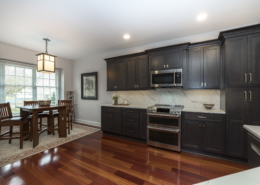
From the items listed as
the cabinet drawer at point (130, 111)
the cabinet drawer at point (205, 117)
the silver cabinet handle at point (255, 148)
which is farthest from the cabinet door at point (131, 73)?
the silver cabinet handle at point (255, 148)

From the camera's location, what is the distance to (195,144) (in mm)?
2645

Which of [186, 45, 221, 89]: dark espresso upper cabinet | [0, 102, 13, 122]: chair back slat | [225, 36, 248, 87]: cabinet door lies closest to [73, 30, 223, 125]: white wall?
[186, 45, 221, 89]: dark espresso upper cabinet

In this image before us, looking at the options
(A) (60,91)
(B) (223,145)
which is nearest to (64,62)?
(A) (60,91)

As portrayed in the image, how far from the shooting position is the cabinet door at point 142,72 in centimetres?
352

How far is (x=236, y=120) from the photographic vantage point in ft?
7.66

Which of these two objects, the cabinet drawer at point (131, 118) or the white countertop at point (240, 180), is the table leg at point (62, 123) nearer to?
the cabinet drawer at point (131, 118)

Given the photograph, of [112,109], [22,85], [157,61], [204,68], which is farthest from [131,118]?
[22,85]

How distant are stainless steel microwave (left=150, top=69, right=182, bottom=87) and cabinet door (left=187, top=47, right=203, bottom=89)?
0.23m

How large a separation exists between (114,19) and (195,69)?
205cm

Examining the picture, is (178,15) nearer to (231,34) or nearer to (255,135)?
(231,34)

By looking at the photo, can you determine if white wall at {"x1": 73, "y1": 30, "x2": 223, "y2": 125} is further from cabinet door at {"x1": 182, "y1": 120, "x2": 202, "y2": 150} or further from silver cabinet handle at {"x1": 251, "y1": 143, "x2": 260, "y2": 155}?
silver cabinet handle at {"x1": 251, "y1": 143, "x2": 260, "y2": 155}

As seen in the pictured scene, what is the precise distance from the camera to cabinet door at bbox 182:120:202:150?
8.60 feet

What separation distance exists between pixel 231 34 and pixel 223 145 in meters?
2.09

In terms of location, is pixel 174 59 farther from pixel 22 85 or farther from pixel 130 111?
pixel 22 85
